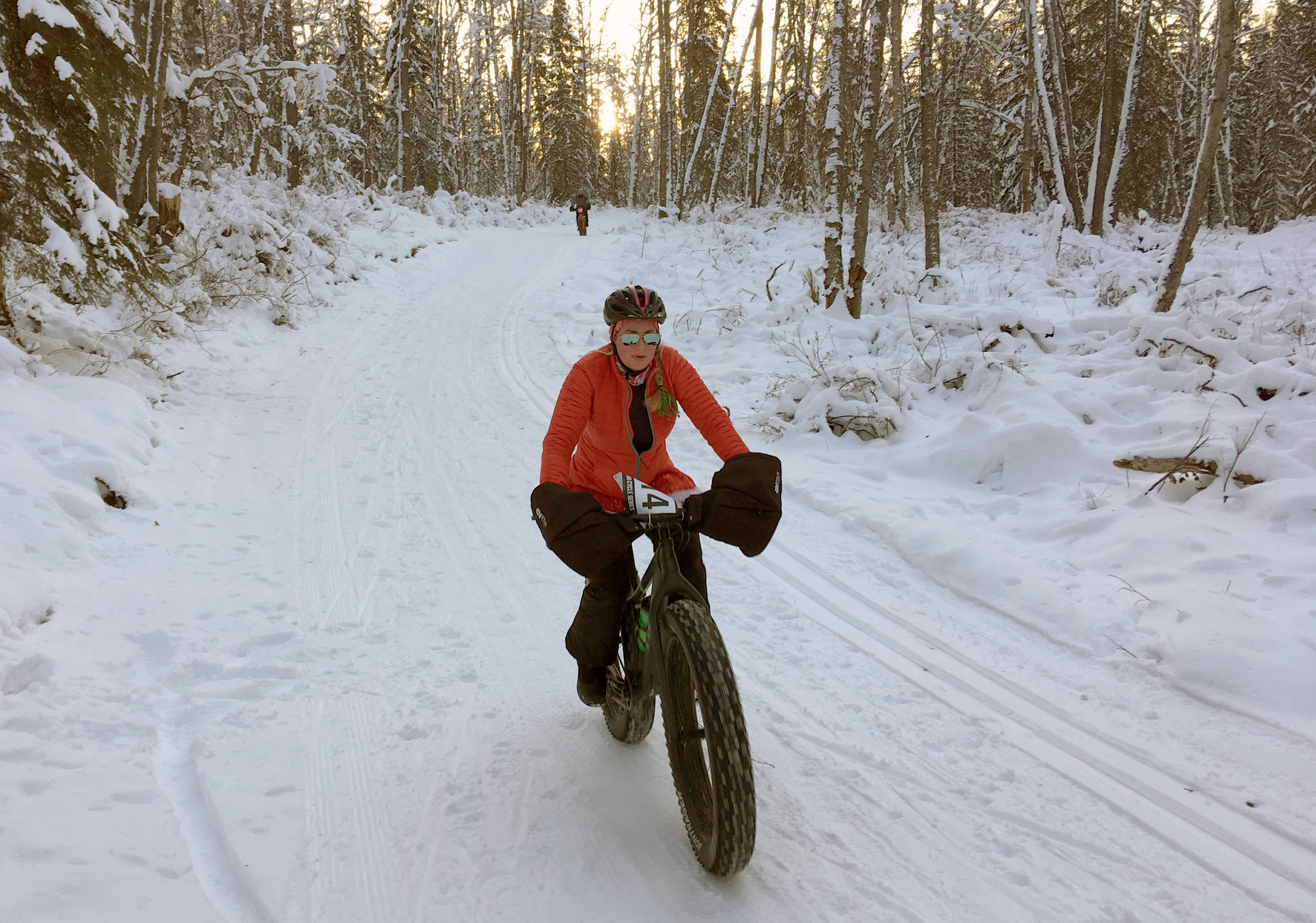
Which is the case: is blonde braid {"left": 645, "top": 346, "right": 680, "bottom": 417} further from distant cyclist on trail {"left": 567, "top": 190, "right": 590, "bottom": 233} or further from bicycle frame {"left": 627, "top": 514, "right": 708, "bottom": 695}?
distant cyclist on trail {"left": 567, "top": 190, "right": 590, "bottom": 233}

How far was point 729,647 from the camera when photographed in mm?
4141

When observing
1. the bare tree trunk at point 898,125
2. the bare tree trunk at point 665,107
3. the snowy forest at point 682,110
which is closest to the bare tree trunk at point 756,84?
the snowy forest at point 682,110

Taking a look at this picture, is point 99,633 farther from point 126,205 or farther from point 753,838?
point 126,205

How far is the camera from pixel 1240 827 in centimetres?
281

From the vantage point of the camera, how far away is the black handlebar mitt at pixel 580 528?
8.33ft

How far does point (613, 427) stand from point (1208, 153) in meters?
8.54

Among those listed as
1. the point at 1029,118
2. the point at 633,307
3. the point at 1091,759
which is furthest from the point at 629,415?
the point at 1029,118

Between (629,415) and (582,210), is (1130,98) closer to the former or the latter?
(582,210)

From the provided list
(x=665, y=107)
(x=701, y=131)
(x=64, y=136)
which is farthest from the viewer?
(x=665, y=107)

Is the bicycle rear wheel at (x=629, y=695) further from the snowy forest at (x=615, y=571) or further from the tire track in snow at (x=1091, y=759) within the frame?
the tire track in snow at (x=1091, y=759)

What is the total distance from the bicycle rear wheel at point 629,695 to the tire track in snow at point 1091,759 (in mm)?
1527

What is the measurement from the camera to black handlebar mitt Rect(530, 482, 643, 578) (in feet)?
8.33

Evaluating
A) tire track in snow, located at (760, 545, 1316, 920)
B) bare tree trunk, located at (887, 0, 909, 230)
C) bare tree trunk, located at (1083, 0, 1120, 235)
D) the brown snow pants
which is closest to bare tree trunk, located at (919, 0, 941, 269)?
bare tree trunk, located at (887, 0, 909, 230)

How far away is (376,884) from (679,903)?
1.07 meters
